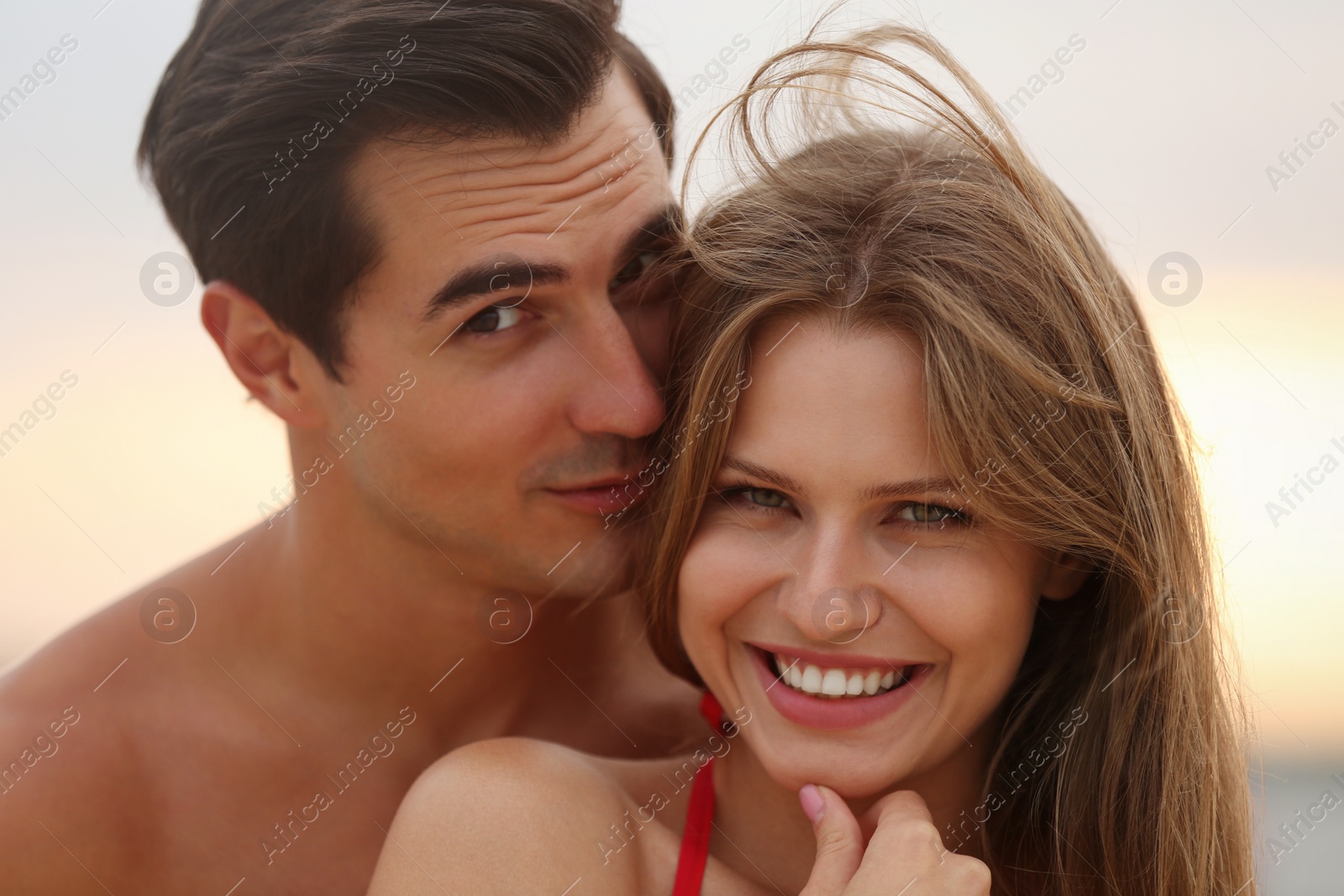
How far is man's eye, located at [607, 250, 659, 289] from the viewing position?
2416mm

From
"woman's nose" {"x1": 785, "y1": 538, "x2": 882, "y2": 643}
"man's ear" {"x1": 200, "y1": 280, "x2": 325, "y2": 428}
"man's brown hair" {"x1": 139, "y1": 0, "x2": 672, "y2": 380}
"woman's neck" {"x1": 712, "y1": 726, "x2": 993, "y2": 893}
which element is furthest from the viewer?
"man's ear" {"x1": 200, "y1": 280, "x2": 325, "y2": 428}

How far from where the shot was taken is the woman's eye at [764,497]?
1895 millimetres

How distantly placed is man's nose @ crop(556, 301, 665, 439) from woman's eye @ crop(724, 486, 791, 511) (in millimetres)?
348

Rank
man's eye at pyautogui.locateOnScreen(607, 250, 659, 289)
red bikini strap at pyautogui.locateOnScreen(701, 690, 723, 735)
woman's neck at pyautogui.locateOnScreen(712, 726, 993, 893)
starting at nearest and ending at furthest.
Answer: woman's neck at pyautogui.locateOnScreen(712, 726, 993, 893) < red bikini strap at pyautogui.locateOnScreen(701, 690, 723, 735) < man's eye at pyautogui.locateOnScreen(607, 250, 659, 289)

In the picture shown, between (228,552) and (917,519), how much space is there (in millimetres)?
1902

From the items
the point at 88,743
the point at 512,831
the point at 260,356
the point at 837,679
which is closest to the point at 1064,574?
the point at 837,679

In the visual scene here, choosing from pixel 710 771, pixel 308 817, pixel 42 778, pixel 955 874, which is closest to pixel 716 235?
pixel 710 771

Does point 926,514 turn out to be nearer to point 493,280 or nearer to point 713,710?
point 713,710

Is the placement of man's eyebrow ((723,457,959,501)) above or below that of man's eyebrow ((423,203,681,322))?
below

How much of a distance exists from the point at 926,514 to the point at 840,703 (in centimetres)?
33

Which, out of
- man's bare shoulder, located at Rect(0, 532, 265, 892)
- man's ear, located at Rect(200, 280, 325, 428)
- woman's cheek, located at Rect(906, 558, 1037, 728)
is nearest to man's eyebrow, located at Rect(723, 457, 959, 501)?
woman's cheek, located at Rect(906, 558, 1037, 728)

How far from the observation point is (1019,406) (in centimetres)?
181

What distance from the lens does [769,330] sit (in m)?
1.91

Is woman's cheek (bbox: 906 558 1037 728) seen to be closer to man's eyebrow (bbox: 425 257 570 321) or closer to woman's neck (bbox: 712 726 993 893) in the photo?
woman's neck (bbox: 712 726 993 893)
